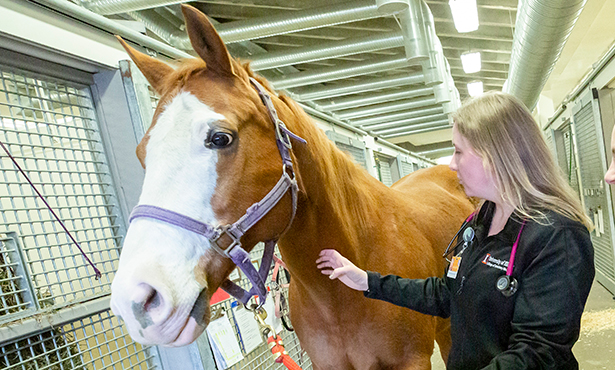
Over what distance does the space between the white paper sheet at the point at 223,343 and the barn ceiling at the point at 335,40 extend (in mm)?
1483

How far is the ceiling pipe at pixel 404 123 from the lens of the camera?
30.1 ft

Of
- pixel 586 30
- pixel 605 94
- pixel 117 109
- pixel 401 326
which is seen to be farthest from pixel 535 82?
pixel 117 109

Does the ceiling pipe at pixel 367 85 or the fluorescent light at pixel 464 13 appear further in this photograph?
the ceiling pipe at pixel 367 85

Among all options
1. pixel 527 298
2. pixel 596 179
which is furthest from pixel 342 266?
pixel 596 179

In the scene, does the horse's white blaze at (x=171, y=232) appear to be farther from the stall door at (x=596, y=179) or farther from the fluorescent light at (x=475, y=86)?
the fluorescent light at (x=475, y=86)

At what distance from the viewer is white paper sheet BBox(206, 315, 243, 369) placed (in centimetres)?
172

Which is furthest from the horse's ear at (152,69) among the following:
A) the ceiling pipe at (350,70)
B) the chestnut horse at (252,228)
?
the ceiling pipe at (350,70)

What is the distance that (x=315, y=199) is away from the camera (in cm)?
141

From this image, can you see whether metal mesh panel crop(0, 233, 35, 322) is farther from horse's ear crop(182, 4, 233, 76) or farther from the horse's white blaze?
horse's ear crop(182, 4, 233, 76)

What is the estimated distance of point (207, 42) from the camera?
111cm

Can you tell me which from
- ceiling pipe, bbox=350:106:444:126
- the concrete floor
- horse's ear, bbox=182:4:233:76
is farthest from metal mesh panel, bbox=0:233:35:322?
ceiling pipe, bbox=350:106:444:126

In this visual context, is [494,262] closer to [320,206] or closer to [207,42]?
[320,206]

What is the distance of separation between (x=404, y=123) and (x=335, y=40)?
5837 mm

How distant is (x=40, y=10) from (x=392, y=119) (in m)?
8.01
